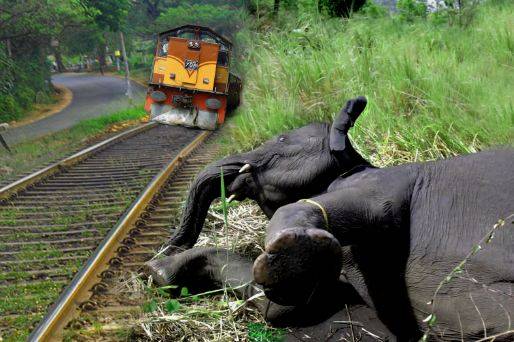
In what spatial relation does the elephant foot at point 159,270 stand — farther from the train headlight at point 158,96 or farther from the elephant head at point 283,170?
the train headlight at point 158,96

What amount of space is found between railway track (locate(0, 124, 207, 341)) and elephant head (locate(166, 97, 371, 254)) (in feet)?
3.53

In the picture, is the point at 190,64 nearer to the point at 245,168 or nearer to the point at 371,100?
the point at 371,100

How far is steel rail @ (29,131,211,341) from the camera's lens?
10.4 ft

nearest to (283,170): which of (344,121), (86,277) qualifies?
(344,121)

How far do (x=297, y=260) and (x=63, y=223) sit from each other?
4.33m

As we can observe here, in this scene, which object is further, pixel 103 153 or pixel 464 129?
pixel 103 153

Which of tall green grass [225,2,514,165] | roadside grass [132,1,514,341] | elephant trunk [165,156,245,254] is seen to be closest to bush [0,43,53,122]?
tall green grass [225,2,514,165]

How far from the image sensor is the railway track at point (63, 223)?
373cm

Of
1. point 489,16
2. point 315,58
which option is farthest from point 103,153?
point 489,16

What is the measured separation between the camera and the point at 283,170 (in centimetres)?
287

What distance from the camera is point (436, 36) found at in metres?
8.36

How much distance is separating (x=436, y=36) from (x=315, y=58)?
6.85ft

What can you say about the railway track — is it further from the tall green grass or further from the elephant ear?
the elephant ear

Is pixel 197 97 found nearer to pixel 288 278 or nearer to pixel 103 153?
pixel 103 153
